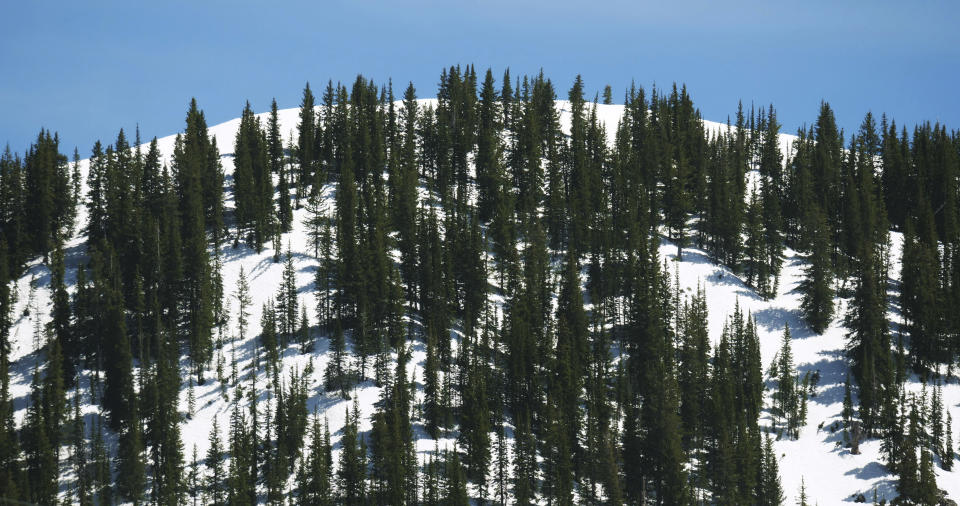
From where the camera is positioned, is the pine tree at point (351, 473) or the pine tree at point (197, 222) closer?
the pine tree at point (351, 473)

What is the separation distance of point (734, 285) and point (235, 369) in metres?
75.8

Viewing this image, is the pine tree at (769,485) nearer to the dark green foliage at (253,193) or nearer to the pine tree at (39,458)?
the pine tree at (39,458)

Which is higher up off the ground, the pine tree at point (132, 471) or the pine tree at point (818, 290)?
the pine tree at point (818, 290)

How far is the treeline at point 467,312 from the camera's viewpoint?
275ft

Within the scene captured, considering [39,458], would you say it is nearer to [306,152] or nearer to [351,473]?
[351,473]

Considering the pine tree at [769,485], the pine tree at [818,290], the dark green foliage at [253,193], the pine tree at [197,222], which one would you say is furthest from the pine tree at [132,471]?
the pine tree at [818,290]

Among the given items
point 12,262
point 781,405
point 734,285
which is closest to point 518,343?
point 781,405

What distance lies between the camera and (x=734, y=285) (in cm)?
12850

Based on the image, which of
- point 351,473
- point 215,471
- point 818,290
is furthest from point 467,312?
point 818,290

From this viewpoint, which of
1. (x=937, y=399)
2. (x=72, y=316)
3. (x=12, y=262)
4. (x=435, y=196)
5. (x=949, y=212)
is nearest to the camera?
(x=937, y=399)

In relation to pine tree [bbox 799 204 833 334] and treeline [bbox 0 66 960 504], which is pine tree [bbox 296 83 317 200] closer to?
treeline [bbox 0 66 960 504]

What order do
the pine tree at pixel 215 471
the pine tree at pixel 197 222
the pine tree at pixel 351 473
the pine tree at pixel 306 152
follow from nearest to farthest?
the pine tree at pixel 351 473 → the pine tree at pixel 215 471 → the pine tree at pixel 197 222 → the pine tree at pixel 306 152

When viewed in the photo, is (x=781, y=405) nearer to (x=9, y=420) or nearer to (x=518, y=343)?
(x=518, y=343)

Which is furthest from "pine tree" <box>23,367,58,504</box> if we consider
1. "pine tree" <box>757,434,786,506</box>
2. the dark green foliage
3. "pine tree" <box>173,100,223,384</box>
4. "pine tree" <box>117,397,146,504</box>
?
"pine tree" <box>757,434,786,506</box>
